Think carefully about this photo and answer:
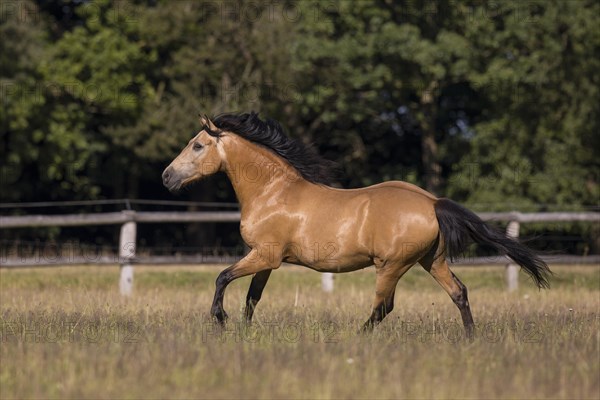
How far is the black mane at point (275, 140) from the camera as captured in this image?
8.95 m

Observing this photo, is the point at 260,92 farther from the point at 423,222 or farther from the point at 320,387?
the point at 320,387

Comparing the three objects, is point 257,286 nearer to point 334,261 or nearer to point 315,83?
point 334,261

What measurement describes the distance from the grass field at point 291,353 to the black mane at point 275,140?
1430 mm

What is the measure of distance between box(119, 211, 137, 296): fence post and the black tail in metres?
6.44

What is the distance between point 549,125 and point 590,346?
67.0ft

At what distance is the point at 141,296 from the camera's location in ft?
41.2

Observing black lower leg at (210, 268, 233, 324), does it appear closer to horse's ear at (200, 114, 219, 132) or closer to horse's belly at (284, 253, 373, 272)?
horse's belly at (284, 253, 373, 272)

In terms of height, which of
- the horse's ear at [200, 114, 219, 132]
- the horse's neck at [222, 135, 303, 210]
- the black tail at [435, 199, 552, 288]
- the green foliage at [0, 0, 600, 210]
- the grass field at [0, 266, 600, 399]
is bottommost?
the grass field at [0, 266, 600, 399]

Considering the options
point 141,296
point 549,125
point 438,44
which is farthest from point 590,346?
point 549,125

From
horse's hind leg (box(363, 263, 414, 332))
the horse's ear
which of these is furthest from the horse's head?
horse's hind leg (box(363, 263, 414, 332))

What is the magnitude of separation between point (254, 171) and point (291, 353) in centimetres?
286

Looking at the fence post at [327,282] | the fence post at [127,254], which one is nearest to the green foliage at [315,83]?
the fence post at [327,282]

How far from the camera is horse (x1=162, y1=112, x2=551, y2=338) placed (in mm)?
8195

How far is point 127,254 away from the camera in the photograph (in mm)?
14008
